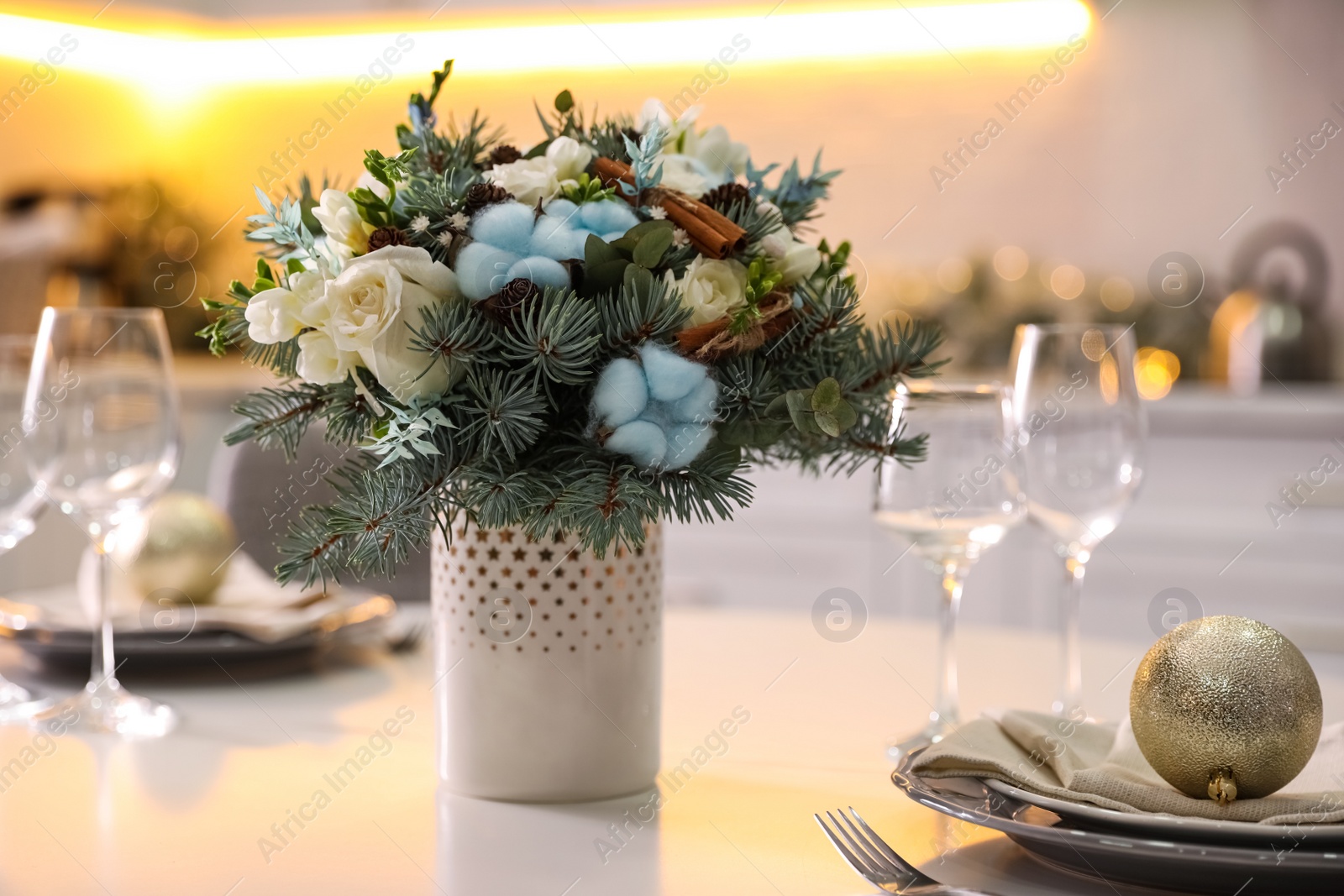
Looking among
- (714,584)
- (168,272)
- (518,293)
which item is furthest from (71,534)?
(518,293)

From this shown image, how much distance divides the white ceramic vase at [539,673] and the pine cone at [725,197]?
0.18 metres

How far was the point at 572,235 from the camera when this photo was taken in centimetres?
61

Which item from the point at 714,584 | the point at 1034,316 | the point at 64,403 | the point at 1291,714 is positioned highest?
the point at 1034,316

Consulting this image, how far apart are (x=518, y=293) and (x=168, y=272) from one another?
2.88 m

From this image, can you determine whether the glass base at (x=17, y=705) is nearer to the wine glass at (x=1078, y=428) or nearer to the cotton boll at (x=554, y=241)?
the cotton boll at (x=554, y=241)

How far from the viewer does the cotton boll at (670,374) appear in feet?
1.89

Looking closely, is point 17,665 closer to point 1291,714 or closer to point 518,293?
point 518,293

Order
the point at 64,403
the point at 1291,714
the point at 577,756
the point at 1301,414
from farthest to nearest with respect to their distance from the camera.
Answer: the point at 1301,414, the point at 64,403, the point at 577,756, the point at 1291,714

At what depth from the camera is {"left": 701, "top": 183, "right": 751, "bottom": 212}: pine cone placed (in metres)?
0.66

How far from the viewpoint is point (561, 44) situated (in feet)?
9.78

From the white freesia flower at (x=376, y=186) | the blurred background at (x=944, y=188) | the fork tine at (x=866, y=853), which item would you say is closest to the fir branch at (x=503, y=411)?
the white freesia flower at (x=376, y=186)

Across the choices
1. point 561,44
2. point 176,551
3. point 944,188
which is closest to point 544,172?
point 176,551

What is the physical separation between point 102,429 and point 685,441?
0.46 m

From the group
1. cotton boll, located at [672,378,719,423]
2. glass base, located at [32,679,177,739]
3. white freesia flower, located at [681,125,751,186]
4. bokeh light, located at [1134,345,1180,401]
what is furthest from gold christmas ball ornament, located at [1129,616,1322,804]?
bokeh light, located at [1134,345,1180,401]
